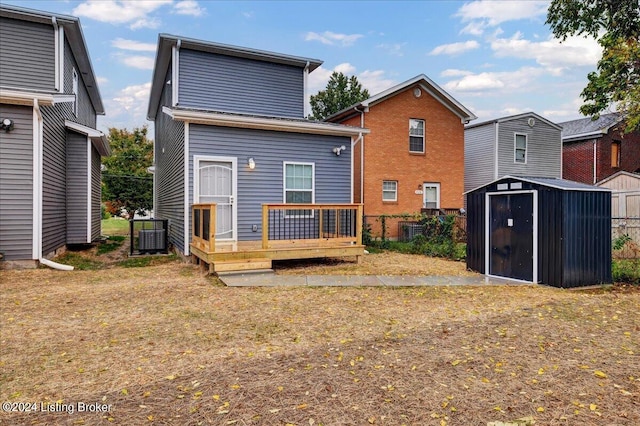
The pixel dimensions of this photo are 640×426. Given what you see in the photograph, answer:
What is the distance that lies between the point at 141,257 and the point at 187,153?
3.50 m

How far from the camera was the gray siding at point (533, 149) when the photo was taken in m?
19.6

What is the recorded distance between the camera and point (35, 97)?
8508 mm

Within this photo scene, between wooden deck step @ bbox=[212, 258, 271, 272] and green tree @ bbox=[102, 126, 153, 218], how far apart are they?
2131 centimetres

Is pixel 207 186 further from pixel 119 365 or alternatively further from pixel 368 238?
pixel 119 365

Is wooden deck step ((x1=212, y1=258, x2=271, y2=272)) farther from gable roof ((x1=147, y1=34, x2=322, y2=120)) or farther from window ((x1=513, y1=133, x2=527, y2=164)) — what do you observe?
window ((x1=513, y1=133, x2=527, y2=164))

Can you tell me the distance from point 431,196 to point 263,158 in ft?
31.0

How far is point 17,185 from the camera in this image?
344 inches

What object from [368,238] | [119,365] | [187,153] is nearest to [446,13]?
[368,238]

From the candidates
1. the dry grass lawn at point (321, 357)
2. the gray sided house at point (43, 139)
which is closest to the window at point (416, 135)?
the dry grass lawn at point (321, 357)

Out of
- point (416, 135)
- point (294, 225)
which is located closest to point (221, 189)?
point (294, 225)

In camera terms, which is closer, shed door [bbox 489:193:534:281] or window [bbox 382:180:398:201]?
shed door [bbox 489:193:534:281]

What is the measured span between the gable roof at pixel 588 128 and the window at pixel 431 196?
11599 millimetres

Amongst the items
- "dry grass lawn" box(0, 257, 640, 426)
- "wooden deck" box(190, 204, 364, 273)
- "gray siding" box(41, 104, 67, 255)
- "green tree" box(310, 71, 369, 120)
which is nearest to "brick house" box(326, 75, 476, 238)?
"wooden deck" box(190, 204, 364, 273)

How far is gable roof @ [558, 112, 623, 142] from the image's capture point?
22.6 metres
